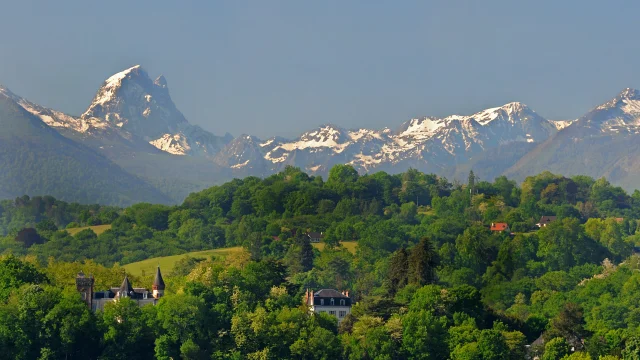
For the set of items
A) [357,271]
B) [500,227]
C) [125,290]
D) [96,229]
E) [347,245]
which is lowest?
[125,290]

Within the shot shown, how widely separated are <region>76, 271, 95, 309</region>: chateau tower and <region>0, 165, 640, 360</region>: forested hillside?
8.12 feet

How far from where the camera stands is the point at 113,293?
9156 centimetres

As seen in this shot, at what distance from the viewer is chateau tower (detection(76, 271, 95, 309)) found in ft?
293

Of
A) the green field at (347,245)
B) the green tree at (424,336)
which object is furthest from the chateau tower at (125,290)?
the green field at (347,245)

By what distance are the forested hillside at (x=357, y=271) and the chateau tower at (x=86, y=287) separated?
8.12ft

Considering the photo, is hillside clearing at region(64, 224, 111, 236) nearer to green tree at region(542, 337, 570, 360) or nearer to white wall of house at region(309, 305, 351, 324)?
white wall of house at region(309, 305, 351, 324)

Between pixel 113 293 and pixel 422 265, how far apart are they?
18.7 meters

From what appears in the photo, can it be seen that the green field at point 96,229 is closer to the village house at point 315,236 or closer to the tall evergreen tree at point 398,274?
the village house at point 315,236

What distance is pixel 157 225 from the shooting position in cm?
15538

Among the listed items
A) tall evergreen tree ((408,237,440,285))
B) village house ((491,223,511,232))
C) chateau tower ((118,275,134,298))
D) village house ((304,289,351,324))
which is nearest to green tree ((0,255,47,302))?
chateau tower ((118,275,134,298))

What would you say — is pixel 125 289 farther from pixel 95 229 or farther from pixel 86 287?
pixel 95 229

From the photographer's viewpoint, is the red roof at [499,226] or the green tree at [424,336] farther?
the red roof at [499,226]

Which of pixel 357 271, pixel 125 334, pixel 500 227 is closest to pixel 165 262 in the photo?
pixel 357 271

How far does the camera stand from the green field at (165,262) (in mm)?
123375
